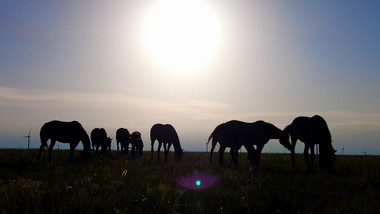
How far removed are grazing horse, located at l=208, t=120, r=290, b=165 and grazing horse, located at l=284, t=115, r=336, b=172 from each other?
2.18 meters

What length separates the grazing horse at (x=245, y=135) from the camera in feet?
68.0

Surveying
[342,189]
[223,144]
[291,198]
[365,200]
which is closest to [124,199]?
[291,198]

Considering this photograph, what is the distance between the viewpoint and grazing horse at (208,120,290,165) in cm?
2073

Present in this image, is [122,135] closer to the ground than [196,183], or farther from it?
farther from it

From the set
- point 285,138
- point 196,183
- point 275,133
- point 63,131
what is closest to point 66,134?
point 63,131

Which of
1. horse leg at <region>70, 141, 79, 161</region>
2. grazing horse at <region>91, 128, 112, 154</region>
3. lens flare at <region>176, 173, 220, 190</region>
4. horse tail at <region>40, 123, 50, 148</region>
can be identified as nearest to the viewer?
lens flare at <region>176, 173, 220, 190</region>

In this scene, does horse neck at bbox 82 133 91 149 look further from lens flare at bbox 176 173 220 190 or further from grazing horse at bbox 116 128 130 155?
lens flare at bbox 176 173 220 190

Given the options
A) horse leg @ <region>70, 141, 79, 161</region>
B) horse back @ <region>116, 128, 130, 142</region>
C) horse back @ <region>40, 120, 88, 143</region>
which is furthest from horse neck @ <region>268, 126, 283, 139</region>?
horse back @ <region>116, 128, 130, 142</region>

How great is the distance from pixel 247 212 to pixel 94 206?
2.86m

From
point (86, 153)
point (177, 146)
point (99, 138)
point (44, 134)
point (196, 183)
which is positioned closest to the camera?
point (196, 183)

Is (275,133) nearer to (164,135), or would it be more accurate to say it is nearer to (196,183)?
(164,135)

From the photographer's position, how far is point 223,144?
21.0 m

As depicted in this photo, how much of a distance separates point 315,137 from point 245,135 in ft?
15.3

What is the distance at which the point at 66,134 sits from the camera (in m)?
22.6
